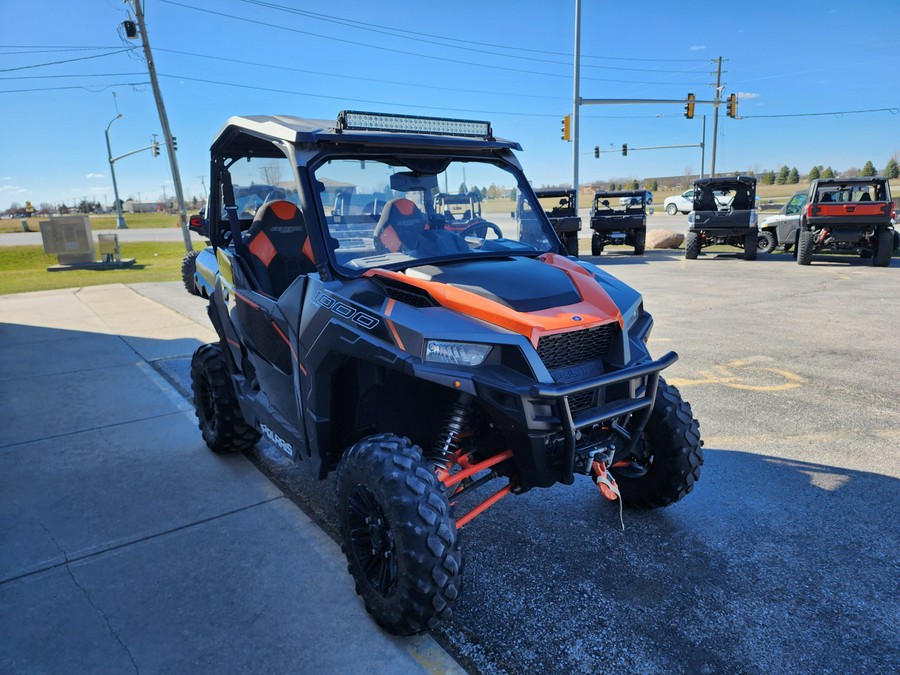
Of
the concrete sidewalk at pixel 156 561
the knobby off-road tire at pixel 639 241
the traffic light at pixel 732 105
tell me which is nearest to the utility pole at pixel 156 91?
the knobby off-road tire at pixel 639 241

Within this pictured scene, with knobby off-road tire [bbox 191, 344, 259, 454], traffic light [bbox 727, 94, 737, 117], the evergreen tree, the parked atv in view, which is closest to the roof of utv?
knobby off-road tire [bbox 191, 344, 259, 454]

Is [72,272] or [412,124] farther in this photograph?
[72,272]

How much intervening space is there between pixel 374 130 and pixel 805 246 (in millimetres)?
14706

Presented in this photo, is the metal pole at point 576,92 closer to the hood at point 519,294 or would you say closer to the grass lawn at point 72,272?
the grass lawn at point 72,272

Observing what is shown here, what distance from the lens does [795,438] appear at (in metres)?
4.59

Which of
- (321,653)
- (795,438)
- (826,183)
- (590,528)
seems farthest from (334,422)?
(826,183)

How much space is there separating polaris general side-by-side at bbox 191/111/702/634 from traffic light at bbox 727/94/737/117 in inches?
1179

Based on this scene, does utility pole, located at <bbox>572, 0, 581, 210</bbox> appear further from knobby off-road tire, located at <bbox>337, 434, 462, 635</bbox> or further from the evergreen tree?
the evergreen tree

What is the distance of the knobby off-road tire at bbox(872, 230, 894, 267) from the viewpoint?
14.0m

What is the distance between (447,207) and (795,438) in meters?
3.29

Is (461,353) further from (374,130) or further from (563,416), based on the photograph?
(374,130)

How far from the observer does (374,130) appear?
305cm

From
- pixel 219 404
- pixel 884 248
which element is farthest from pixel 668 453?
pixel 884 248

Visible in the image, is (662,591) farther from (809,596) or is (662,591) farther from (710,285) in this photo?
(710,285)
